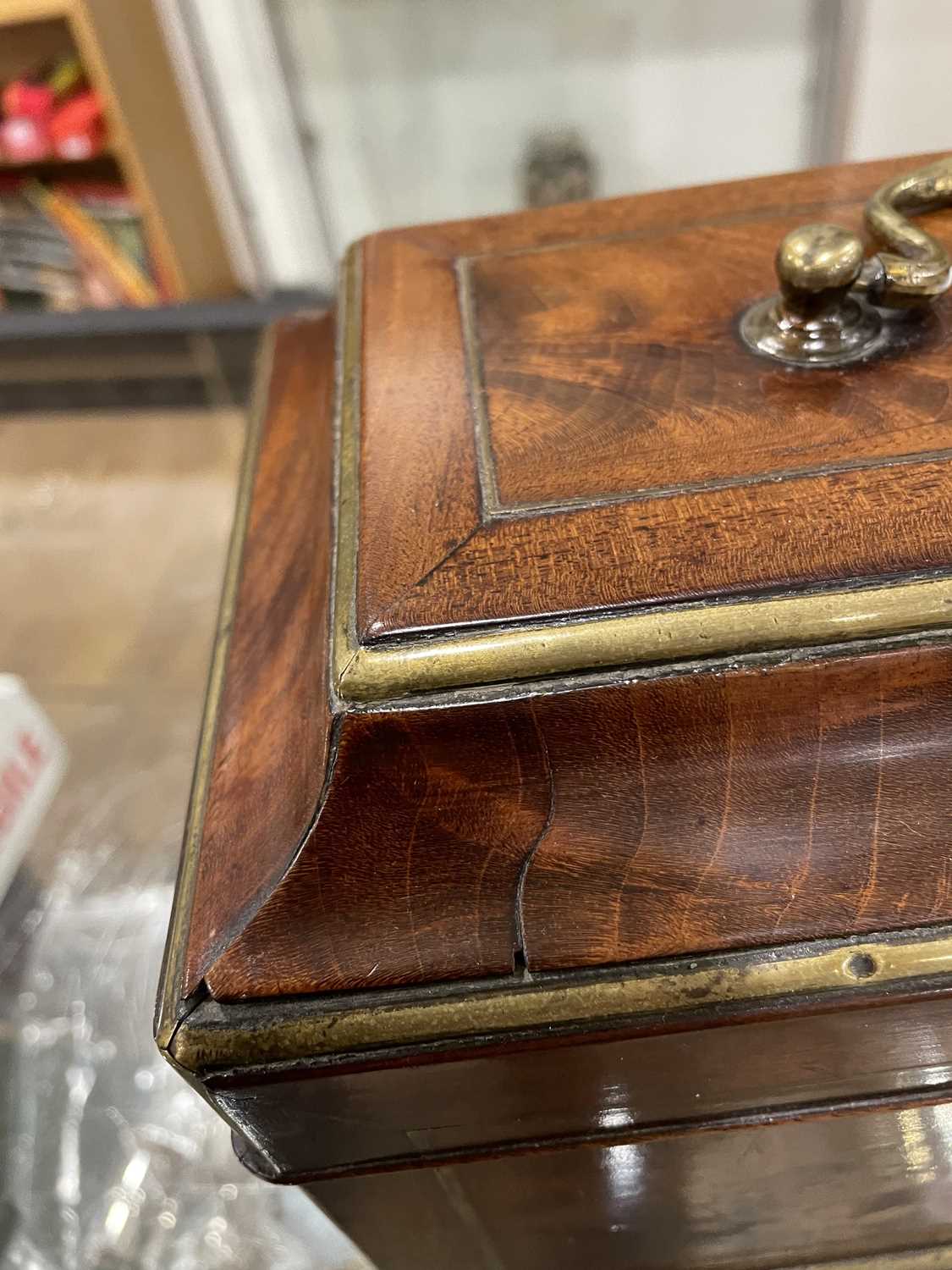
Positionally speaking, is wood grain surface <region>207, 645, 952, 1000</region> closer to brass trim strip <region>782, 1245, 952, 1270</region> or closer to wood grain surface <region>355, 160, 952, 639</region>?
wood grain surface <region>355, 160, 952, 639</region>

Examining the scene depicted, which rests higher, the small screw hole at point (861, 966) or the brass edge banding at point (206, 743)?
the brass edge banding at point (206, 743)

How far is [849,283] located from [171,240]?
2.04 metres

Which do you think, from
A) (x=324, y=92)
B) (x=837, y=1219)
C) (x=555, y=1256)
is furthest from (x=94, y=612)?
(x=837, y=1219)

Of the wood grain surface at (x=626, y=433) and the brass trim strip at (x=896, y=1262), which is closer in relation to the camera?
the wood grain surface at (x=626, y=433)

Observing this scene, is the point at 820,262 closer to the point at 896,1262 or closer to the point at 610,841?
the point at 610,841

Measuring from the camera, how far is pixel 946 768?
0.54 meters

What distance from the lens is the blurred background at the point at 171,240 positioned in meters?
1.32

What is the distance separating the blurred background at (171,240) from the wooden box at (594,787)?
2.40 feet

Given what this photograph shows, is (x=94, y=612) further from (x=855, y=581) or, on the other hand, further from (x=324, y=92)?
(x=855, y=581)

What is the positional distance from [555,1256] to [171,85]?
2.30m

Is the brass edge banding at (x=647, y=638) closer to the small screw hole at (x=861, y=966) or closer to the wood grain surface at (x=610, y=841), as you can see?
the wood grain surface at (x=610, y=841)

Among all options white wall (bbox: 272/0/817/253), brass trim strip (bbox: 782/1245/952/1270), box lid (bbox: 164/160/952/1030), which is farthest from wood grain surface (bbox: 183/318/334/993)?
white wall (bbox: 272/0/817/253)

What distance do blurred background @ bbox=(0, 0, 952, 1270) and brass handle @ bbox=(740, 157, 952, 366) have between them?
1054 millimetres

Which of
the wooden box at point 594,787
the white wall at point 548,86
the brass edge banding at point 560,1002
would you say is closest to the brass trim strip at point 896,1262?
the wooden box at point 594,787
